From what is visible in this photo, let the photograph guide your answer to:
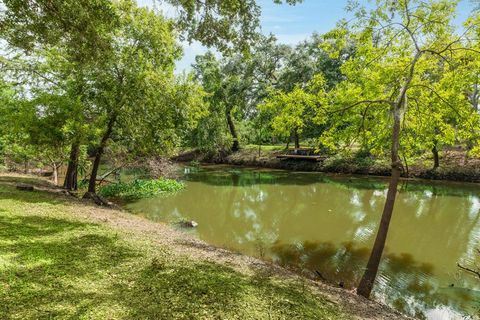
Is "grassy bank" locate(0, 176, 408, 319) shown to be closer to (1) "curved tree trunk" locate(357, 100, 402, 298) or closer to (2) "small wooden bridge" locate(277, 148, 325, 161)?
(1) "curved tree trunk" locate(357, 100, 402, 298)

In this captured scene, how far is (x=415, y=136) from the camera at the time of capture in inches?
398

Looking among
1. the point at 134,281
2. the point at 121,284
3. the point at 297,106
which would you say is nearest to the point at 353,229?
the point at 297,106

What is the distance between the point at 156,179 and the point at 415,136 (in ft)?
54.3

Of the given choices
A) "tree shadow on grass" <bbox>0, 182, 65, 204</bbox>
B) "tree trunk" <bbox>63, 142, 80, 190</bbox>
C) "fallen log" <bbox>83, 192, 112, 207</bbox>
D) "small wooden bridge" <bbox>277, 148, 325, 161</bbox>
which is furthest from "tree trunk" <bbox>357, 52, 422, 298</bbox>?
"small wooden bridge" <bbox>277, 148, 325, 161</bbox>

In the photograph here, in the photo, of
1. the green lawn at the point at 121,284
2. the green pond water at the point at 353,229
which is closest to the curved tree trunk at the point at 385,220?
the green pond water at the point at 353,229

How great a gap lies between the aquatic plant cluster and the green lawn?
36.3ft

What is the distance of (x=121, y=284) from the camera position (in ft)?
19.2

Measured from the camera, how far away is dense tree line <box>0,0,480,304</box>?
8078 mm

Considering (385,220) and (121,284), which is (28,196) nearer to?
(121,284)

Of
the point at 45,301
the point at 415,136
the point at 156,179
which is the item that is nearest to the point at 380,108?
the point at 415,136

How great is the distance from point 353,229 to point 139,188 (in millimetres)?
13362

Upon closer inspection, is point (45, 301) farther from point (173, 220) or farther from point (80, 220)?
point (173, 220)

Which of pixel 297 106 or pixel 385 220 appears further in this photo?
pixel 297 106

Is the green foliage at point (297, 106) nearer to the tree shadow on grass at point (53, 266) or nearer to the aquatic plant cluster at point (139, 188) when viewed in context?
the tree shadow on grass at point (53, 266)
